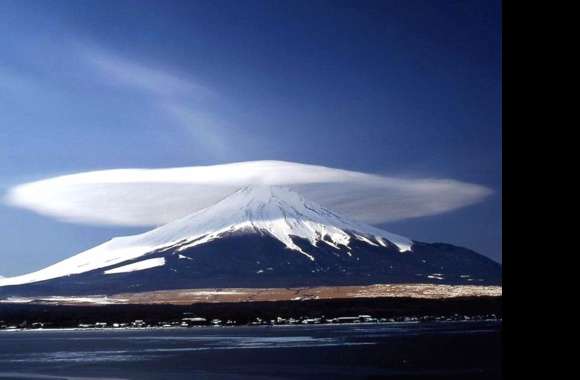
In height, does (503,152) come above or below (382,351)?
above

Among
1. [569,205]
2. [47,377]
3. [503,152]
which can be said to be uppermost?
[503,152]

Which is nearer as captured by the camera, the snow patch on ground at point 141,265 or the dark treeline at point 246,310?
the dark treeline at point 246,310

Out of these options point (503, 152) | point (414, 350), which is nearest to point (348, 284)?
point (414, 350)

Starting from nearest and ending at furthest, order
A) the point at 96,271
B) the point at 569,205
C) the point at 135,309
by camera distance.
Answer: the point at 569,205 < the point at 135,309 < the point at 96,271

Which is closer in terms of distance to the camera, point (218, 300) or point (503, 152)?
point (503, 152)

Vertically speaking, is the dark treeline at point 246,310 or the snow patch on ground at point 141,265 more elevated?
the snow patch on ground at point 141,265

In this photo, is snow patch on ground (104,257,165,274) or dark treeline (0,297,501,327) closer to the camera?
dark treeline (0,297,501,327)

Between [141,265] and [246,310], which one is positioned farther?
[141,265]

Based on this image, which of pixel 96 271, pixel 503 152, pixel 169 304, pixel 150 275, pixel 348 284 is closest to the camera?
pixel 503 152

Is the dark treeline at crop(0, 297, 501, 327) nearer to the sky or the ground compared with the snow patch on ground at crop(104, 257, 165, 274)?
nearer to the ground

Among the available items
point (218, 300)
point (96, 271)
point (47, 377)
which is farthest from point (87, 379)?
point (96, 271)

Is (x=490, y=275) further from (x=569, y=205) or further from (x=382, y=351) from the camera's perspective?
(x=569, y=205)
